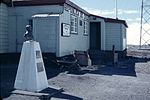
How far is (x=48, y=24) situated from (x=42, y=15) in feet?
1.85

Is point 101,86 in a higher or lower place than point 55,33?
lower

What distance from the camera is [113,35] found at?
2447cm

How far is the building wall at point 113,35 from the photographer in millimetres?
24375

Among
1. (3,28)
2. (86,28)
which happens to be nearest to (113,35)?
(86,28)

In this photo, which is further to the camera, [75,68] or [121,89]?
[75,68]

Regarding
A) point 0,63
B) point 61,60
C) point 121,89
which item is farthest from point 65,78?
point 0,63

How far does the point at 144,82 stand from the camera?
12.0 metres

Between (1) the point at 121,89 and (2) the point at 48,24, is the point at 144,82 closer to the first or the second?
(1) the point at 121,89

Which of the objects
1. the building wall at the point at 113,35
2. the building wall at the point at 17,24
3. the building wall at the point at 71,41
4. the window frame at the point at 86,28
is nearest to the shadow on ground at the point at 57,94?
the building wall at the point at 71,41

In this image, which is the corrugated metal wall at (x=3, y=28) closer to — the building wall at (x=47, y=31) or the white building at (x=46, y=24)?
the white building at (x=46, y=24)

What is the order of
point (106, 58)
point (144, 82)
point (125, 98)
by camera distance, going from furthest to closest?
1. point (106, 58)
2. point (144, 82)
3. point (125, 98)

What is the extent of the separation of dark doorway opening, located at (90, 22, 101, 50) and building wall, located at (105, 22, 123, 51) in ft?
2.26

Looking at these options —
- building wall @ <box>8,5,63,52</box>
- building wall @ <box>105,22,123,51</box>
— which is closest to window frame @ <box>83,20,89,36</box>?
building wall @ <box>105,22,123,51</box>

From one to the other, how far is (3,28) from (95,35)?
9726 millimetres
